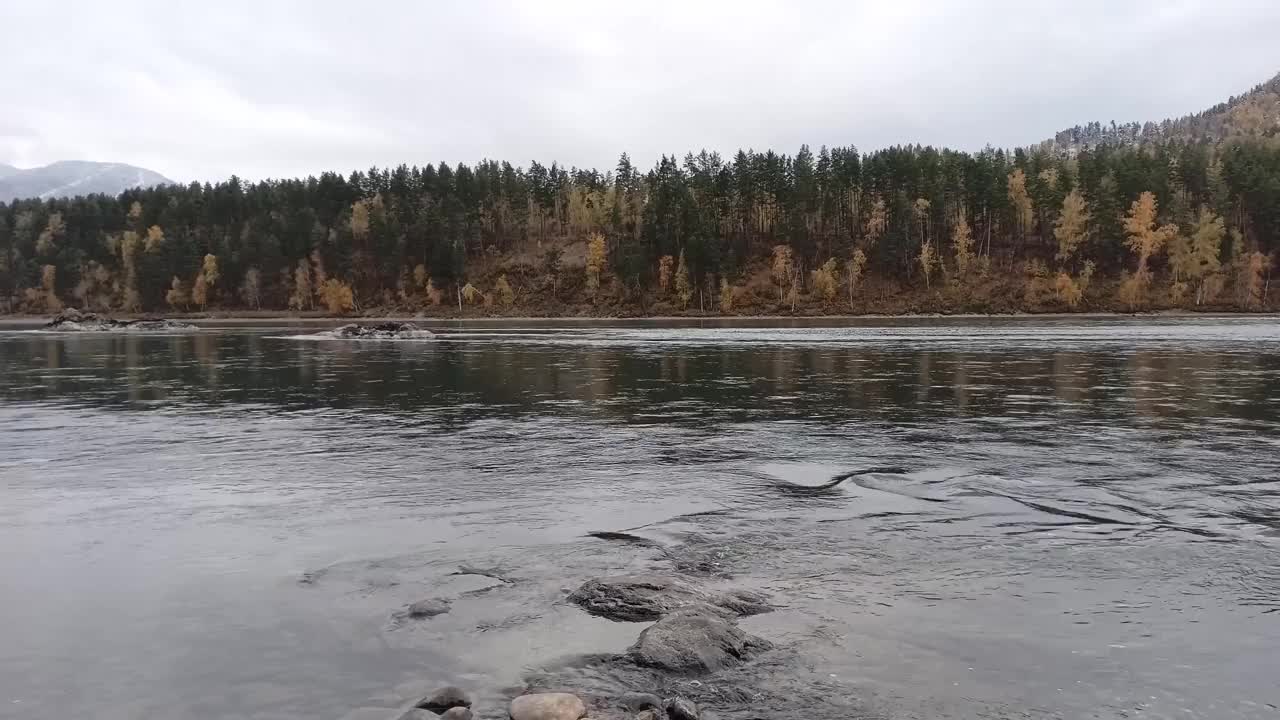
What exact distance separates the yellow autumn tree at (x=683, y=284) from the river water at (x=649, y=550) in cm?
11803

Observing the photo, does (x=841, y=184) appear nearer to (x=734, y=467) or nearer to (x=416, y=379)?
(x=416, y=379)

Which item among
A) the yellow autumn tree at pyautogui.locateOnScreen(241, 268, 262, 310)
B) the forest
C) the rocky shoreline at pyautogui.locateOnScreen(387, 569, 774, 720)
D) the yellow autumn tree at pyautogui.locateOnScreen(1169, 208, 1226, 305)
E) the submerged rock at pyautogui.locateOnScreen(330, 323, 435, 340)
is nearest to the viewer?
the rocky shoreline at pyautogui.locateOnScreen(387, 569, 774, 720)

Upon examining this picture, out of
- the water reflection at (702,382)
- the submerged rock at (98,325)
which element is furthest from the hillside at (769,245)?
the water reflection at (702,382)

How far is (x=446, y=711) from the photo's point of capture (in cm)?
724

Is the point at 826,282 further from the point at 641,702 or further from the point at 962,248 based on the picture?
the point at 641,702

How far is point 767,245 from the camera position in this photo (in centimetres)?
16525

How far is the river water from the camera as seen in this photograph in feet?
26.1

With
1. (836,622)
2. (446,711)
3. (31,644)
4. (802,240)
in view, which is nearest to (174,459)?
(31,644)

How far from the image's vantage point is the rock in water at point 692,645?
823cm

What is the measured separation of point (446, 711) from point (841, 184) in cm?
16464

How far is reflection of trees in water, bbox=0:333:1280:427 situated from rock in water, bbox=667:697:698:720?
18.8 meters

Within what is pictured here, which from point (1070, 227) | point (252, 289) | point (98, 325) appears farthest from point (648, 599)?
point (252, 289)

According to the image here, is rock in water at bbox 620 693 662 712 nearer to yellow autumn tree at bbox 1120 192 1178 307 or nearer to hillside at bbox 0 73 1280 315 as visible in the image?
hillside at bbox 0 73 1280 315

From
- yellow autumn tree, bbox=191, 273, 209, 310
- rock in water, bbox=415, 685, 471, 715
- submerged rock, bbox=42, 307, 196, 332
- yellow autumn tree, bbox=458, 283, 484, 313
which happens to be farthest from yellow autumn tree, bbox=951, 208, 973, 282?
yellow autumn tree, bbox=191, 273, 209, 310
